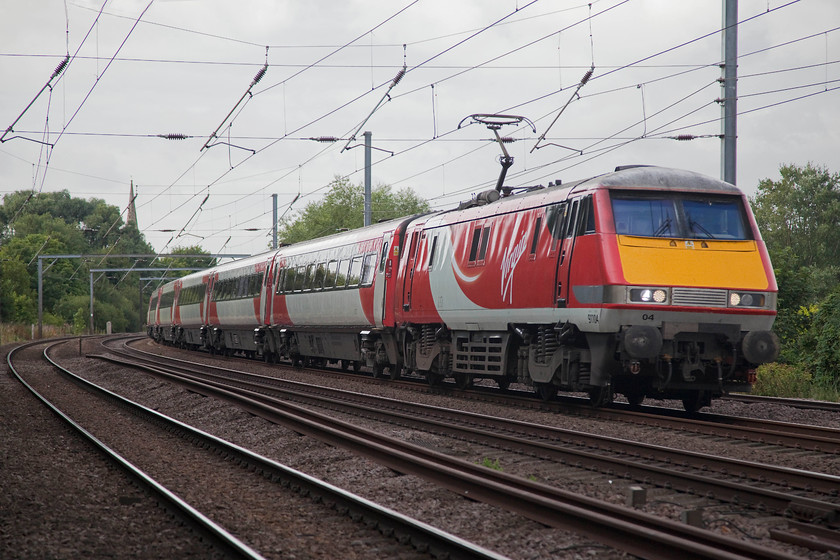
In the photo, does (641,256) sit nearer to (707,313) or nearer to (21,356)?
(707,313)

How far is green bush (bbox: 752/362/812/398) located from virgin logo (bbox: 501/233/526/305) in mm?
5684

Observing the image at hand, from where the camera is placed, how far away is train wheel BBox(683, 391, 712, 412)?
45.1ft

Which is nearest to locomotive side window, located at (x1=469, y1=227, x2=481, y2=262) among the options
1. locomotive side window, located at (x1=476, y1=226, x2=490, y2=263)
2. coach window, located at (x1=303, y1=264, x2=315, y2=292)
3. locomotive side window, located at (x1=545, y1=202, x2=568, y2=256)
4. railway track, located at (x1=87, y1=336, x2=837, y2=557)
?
locomotive side window, located at (x1=476, y1=226, x2=490, y2=263)

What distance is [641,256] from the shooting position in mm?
12562

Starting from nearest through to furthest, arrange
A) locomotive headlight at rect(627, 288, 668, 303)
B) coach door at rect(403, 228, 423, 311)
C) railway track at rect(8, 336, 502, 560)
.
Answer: railway track at rect(8, 336, 502, 560) < locomotive headlight at rect(627, 288, 668, 303) < coach door at rect(403, 228, 423, 311)

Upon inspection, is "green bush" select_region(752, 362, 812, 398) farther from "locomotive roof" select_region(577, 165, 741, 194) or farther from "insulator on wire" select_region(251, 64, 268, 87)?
"insulator on wire" select_region(251, 64, 268, 87)

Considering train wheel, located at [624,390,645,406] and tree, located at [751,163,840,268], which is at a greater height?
tree, located at [751,163,840,268]

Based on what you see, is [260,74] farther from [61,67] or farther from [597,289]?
[597,289]

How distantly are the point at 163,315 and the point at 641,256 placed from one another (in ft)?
145

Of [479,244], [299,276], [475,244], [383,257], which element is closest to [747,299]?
[479,244]

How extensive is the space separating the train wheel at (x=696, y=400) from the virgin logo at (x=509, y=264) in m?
3.04

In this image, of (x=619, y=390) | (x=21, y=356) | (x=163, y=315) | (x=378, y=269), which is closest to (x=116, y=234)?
(x=163, y=315)

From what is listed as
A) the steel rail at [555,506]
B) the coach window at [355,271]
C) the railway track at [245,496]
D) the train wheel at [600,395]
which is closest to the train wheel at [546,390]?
the train wheel at [600,395]

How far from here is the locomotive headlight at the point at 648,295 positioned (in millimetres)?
12328
